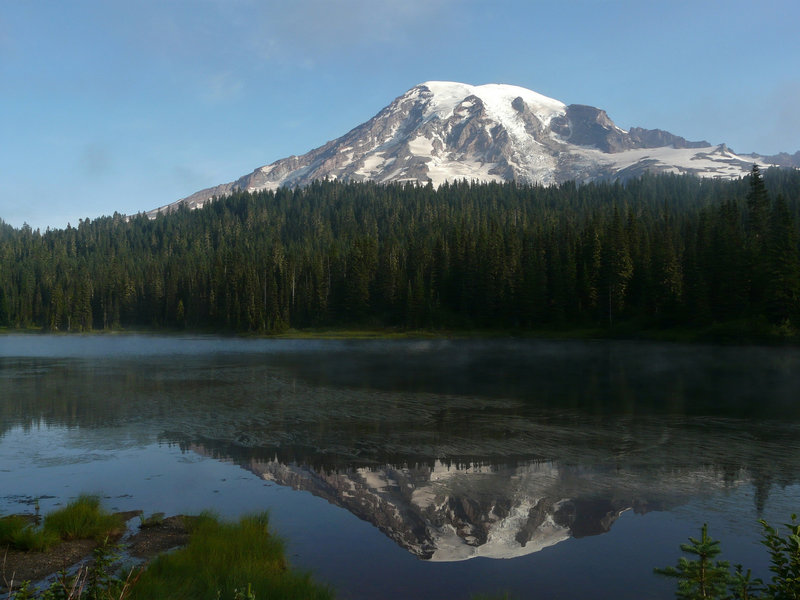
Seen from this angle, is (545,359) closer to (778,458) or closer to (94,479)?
(778,458)

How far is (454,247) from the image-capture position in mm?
166375

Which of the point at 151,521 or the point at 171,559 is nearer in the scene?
the point at 171,559

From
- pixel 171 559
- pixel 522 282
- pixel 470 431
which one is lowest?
pixel 470 431

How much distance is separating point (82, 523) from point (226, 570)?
5.89 meters

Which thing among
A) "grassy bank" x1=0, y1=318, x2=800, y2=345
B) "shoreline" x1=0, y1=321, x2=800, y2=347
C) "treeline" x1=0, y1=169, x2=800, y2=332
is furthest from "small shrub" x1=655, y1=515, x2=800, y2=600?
"treeline" x1=0, y1=169, x2=800, y2=332

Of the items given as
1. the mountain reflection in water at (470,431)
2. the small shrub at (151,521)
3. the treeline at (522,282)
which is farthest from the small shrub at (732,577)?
the treeline at (522,282)

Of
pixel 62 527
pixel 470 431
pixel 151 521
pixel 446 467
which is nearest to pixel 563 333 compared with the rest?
Result: pixel 470 431

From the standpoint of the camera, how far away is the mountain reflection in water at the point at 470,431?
60.7 feet

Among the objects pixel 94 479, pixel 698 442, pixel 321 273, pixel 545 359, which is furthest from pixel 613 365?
pixel 321 273

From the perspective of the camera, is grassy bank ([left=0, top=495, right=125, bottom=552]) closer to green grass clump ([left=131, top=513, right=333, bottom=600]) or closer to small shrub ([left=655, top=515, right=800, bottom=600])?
green grass clump ([left=131, top=513, right=333, bottom=600])

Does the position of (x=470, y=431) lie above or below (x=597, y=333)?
above

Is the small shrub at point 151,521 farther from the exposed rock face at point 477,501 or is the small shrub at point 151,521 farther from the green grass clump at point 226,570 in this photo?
the exposed rock face at point 477,501

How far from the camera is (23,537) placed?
1474cm

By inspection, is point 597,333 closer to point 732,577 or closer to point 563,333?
point 563,333
